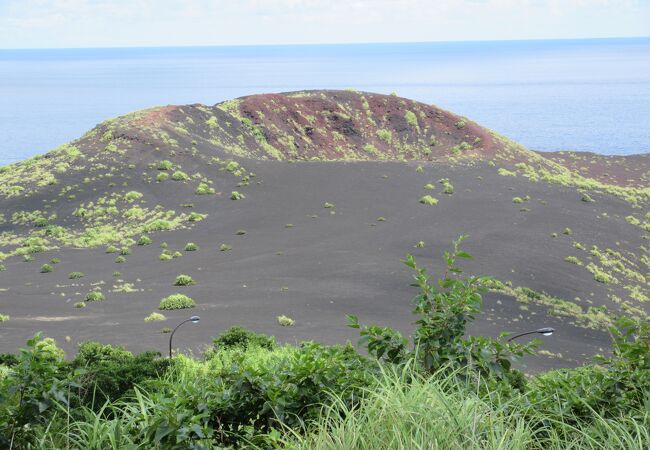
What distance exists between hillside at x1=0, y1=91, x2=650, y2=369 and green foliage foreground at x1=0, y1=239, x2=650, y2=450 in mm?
24623

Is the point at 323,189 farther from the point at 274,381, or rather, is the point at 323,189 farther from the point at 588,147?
the point at 588,147

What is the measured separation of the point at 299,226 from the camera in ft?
183

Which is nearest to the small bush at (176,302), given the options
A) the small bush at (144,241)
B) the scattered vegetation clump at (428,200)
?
the small bush at (144,241)

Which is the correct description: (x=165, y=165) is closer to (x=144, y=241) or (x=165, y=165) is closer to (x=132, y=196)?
(x=132, y=196)

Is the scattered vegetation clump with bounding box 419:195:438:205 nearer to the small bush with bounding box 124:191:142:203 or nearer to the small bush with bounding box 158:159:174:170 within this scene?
the small bush with bounding box 158:159:174:170

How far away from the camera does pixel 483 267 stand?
46.8 metres

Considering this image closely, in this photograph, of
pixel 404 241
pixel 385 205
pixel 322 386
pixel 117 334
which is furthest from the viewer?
pixel 385 205

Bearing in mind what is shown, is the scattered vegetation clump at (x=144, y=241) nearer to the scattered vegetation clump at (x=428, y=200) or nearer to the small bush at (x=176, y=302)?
the small bush at (x=176, y=302)

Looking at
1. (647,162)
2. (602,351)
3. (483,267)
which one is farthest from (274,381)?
(647,162)

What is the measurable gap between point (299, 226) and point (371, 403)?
50249 mm

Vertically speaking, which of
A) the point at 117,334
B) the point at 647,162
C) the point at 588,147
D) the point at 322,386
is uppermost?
the point at 322,386

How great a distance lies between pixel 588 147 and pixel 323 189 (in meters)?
126

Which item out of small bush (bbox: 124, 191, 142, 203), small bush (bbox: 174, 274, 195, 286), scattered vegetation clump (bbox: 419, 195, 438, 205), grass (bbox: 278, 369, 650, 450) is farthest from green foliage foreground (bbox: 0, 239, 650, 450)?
small bush (bbox: 124, 191, 142, 203)

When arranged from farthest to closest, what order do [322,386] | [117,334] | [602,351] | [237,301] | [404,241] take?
[404,241] → [237,301] → [602,351] → [117,334] → [322,386]
